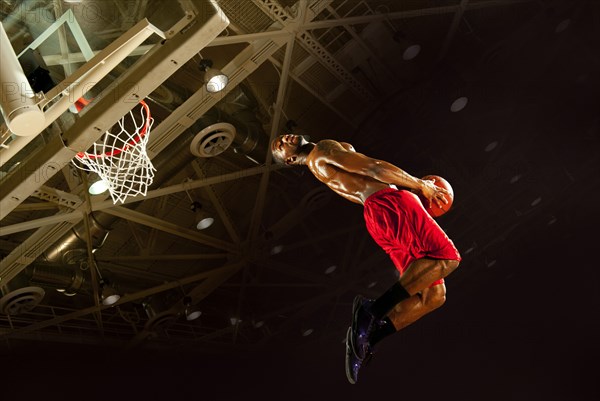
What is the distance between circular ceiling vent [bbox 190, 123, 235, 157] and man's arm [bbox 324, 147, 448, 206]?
3.01 meters

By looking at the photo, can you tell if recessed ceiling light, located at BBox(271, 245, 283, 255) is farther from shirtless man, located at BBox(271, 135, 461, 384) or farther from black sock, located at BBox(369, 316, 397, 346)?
black sock, located at BBox(369, 316, 397, 346)

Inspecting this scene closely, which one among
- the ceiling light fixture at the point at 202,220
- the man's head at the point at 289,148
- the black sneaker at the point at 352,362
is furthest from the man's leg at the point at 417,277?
the ceiling light fixture at the point at 202,220

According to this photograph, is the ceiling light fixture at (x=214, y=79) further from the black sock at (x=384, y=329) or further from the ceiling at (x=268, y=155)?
the black sock at (x=384, y=329)

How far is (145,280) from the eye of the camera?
1062 cm

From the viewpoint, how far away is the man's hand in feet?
13.7

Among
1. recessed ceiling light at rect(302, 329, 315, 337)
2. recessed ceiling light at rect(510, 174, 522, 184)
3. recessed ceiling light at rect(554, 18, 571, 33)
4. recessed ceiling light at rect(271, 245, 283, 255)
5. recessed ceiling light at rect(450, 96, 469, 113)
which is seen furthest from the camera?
recessed ceiling light at rect(302, 329, 315, 337)

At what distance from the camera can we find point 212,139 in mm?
7293

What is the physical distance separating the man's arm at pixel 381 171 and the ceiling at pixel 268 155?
125cm

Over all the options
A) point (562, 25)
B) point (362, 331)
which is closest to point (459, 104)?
point (562, 25)

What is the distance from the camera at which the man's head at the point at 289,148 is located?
14.8 feet

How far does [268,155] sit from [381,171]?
4.27 metres

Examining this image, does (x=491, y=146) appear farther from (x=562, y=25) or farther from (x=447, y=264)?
(x=447, y=264)

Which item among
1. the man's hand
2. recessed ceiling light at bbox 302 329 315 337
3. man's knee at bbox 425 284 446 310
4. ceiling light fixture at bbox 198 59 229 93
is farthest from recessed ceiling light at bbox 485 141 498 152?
man's knee at bbox 425 284 446 310

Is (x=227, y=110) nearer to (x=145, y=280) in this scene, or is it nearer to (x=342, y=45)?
(x=342, y=45)
